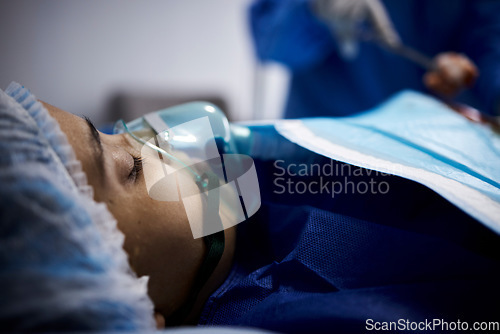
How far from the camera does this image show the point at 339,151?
0.54 metres

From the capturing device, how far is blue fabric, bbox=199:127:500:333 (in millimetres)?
451

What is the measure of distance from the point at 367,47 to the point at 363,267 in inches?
46.0

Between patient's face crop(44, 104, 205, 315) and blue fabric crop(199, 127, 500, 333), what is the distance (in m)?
0.10

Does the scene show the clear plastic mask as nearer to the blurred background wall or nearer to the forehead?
the forehead

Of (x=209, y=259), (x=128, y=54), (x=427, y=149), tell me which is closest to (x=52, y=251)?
(x=209, y=259)

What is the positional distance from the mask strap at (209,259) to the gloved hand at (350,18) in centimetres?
101

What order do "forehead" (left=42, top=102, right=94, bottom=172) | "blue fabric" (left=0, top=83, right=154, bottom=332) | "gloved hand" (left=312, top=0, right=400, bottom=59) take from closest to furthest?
"blue fabric" (left=0, top=83, right=154, bottom=332)
"forehead" (left=42, top=102, right=94, bottom=172)
"gloved hand" (left=312, top=0, right=400, bottom=59)

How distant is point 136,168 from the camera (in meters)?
0.51

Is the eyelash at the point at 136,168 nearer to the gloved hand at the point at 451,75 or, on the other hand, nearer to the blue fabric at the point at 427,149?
the blue fabric at the point at 427,149

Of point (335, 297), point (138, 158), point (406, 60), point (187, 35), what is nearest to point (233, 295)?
point (335, 297)

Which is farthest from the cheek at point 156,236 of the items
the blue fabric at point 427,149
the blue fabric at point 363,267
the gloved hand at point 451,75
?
the gloved hand at point 451,75

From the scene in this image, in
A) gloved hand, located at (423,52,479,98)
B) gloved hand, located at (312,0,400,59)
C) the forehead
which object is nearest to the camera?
the forehead

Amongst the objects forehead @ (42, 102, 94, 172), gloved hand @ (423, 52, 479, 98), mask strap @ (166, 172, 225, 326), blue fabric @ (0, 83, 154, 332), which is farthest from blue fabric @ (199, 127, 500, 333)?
gloved hand @ (423, 52, 479, 98)

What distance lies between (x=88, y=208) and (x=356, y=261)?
396 mm
